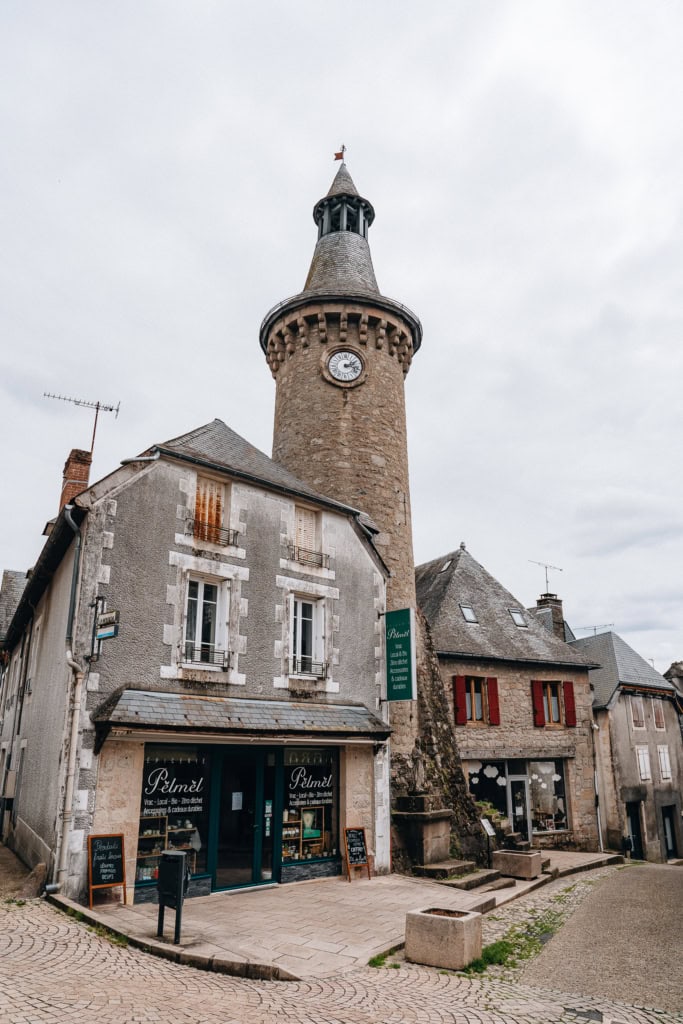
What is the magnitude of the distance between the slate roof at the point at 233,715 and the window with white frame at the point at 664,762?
16.9m

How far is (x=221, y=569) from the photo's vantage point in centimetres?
1082

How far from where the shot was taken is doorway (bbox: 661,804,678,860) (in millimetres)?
23906

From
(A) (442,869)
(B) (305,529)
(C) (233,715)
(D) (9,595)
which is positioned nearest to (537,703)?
(A) (442,869)

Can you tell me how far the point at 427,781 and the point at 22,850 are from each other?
7.59 metres

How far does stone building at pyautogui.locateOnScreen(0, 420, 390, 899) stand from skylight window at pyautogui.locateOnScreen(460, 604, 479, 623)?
7658mm

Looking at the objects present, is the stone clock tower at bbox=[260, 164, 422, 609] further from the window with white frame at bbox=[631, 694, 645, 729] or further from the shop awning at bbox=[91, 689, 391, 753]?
the window with white frame at bbox=[631, 694, 645, 729]

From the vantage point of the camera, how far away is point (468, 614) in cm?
2067

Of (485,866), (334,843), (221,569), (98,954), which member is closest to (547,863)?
(485,866)

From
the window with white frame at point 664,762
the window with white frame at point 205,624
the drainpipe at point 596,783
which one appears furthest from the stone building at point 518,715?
the window with white frame at point 205,624

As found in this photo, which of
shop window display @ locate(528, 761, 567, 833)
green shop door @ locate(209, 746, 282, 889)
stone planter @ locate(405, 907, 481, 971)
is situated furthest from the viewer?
shop window display @ locate(528, 761, 567, 833)

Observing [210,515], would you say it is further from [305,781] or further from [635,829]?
[635,829]

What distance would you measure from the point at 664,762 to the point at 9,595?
75.4ft

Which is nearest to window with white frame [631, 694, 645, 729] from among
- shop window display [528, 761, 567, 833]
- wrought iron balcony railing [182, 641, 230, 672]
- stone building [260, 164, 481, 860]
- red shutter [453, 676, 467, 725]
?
shop window display [528, 761, 567, 833]

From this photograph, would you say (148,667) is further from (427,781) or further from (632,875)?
(632,875)
